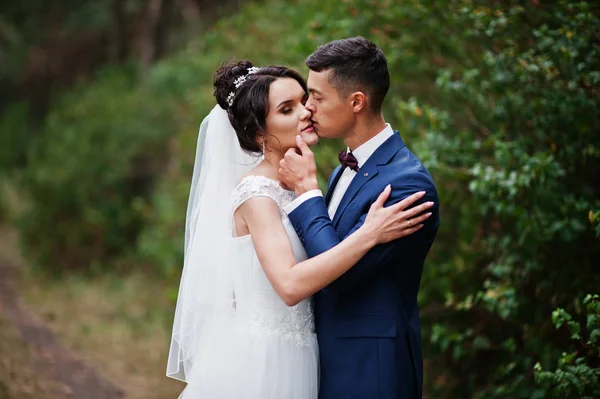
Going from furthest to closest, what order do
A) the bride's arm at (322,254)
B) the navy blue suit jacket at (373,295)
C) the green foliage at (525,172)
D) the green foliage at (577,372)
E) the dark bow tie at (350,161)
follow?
the green foliage at (525,172) → the green foliage at (577,372) → the dark bow tie at (350,161) → the navy blue suit jacket at (373,295) → the bride's arm at (322,254)

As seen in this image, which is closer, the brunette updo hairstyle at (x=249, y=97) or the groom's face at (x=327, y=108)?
the groom's face at (x=327, y=108)

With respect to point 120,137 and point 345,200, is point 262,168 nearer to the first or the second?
point 345,200

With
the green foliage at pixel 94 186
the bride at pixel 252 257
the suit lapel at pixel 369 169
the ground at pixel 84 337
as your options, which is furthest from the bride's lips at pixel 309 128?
the green foliage at pixel 94 186

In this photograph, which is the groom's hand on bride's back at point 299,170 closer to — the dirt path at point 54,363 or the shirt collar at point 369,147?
the shirt collar at point 369,147

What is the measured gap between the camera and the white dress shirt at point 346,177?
2.89m

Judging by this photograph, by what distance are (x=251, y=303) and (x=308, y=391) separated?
1.46ft

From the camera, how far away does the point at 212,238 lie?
3.22 meters

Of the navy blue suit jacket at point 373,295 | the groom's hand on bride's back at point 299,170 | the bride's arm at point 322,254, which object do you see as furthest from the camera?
the groom's hand on bride's back at point 299,170

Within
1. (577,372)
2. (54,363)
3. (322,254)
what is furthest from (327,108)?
(54,363)

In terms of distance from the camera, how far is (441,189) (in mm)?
4812

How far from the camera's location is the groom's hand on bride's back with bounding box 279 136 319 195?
9.65 ft

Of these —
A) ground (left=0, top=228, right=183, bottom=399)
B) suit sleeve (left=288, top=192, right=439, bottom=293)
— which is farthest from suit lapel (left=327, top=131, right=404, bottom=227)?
ground (left=0, top=228, right=183, bottom=399)

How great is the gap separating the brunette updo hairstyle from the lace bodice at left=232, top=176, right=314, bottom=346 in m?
0.25

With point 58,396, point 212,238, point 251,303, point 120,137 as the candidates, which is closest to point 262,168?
point 212,238
